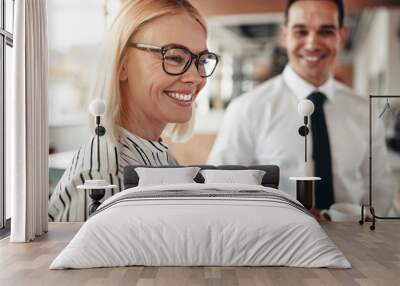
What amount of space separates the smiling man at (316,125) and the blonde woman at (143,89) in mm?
635

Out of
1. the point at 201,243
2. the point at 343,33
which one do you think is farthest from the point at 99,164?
the point at 343,33

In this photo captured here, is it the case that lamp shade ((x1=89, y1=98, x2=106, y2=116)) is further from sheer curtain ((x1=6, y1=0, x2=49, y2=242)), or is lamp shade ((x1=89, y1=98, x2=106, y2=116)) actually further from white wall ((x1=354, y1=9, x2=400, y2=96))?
white wall ((x1=354, y1=9, x2=400, y2=96))

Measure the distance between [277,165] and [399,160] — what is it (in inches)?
54.7

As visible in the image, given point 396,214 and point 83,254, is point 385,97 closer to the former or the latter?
point 396,214

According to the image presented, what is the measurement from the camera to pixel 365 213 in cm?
649

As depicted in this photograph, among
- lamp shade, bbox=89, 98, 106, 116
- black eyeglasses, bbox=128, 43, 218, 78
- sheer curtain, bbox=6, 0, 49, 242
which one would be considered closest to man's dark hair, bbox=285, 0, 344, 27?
black eyeglasses, bbox=128, 43, 218, 78

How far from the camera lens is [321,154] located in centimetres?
641

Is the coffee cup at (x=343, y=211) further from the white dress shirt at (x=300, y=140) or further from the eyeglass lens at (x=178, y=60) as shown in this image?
the eyeglass lens at (x=178, y=60)

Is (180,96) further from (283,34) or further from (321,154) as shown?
(321,154)

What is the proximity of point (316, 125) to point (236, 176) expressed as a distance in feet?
4.02

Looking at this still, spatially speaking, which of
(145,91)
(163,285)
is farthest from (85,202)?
(163,285)

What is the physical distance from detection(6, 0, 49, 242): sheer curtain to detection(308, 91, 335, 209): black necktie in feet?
9.74

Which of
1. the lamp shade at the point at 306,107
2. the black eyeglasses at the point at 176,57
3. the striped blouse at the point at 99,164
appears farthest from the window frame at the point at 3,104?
the lamp shade at the point at 306,107

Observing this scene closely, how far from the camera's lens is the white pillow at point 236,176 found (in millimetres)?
5883
